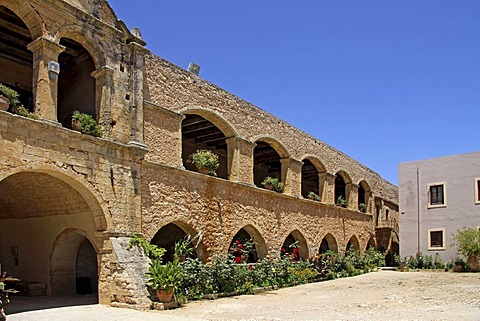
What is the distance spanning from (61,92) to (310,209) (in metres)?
10.6

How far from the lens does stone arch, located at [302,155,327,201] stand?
20.7 meters

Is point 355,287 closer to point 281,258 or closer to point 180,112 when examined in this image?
point 281,258

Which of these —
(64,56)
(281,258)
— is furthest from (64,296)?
(281,258)

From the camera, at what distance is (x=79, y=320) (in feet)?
28.7

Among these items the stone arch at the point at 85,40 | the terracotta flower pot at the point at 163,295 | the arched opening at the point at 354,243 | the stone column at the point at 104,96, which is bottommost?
the terracotta flower pot at the point at 163,295

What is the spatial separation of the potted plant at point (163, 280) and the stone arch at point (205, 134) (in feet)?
17.2

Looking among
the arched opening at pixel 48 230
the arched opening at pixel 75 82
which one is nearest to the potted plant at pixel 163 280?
the arched opening at pixel 48 230

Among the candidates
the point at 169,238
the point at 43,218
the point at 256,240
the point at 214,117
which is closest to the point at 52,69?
the point at 43,218

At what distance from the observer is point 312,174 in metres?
25.1

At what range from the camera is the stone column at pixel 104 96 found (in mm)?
11414

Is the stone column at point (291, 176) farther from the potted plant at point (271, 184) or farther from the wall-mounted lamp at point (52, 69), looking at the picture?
the wall-mounted lamp at point (52, 69)

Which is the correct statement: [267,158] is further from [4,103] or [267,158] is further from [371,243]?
[4,103]

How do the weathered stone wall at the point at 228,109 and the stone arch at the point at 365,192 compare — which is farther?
the stone arch at the point at 365,192

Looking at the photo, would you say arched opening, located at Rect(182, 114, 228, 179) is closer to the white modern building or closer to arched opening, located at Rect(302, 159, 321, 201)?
arched opening, located at Rect(302, 159, 321, 201)
